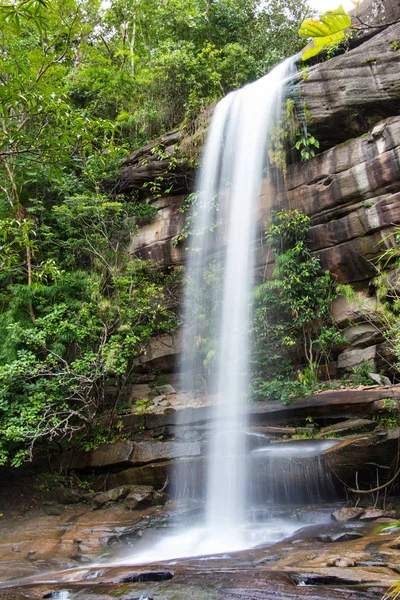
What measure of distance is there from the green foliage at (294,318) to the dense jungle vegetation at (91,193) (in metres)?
2.70

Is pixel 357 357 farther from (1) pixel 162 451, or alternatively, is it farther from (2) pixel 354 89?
(2) pixel 354 89

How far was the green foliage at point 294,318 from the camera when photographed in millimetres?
9914

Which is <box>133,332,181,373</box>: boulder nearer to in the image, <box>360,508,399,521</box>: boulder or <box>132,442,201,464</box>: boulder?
<box>132,442,201,464</box>: boulder

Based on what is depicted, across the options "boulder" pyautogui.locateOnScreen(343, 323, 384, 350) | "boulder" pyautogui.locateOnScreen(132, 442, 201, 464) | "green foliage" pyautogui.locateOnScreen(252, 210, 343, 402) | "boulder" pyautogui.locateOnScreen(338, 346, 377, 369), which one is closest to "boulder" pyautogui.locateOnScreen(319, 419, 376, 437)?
"boulder" pyautogui.locateOnScreen(338, 346, 377, 369)

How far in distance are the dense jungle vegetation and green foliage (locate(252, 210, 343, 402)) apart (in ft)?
8.87

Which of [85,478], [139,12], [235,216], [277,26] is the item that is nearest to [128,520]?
[85,478]

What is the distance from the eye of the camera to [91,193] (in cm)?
1217

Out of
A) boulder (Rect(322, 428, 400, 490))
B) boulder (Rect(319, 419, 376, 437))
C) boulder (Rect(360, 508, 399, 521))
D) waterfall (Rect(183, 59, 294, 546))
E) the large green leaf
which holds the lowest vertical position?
boulder (Rect(360, 508, 399, 521))

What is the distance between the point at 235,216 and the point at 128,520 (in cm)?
781

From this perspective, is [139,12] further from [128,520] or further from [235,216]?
[128,520]

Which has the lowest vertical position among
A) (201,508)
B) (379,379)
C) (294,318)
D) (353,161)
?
(201,508)

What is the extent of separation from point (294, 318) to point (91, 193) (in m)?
6.66

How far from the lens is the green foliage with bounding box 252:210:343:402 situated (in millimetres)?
9914

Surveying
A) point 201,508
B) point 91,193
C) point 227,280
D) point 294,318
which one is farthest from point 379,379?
point 91,193
